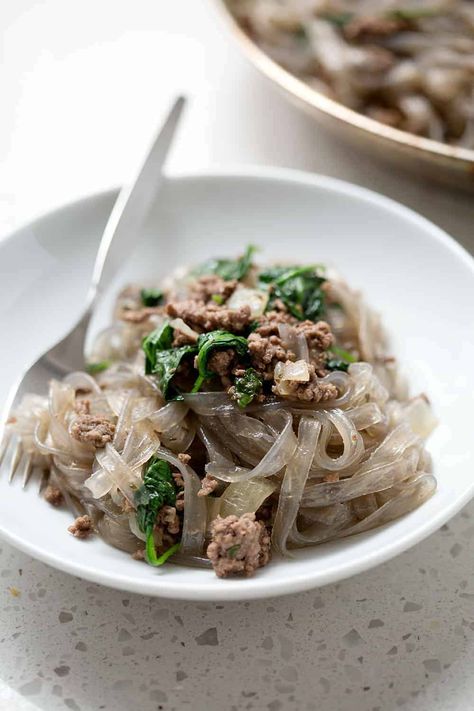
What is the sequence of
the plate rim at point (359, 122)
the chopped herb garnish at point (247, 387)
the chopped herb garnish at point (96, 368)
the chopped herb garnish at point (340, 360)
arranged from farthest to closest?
the plate rim at point (359, 122) < the chopped herb garnish at point (96, 368) < the chopped herb garnish at point (340, 360) < the chopped herb garnish at point (247, 387)

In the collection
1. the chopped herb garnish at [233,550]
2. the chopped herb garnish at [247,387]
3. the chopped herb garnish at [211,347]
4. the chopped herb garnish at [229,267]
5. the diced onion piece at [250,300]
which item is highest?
the chopped herb garnish at [211,347]

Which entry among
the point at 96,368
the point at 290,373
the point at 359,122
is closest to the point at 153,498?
the point at 290,373

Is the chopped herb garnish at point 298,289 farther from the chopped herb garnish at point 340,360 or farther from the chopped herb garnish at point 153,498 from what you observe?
the chopped herb garnish at point 153,498

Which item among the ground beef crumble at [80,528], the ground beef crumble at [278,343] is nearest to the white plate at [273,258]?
the ground beef crumble at [80,528]

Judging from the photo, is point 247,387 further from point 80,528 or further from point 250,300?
point 80,528

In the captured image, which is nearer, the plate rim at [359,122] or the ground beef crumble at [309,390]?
the ground beef crumble at [309,390]

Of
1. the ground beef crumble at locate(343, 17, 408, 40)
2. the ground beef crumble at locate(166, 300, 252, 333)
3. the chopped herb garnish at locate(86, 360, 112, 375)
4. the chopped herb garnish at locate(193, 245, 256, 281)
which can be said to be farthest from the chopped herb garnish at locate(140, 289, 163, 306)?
the ground beef crumble at locate(343, 17, 408, 40)

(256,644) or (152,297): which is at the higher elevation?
(152,297)
